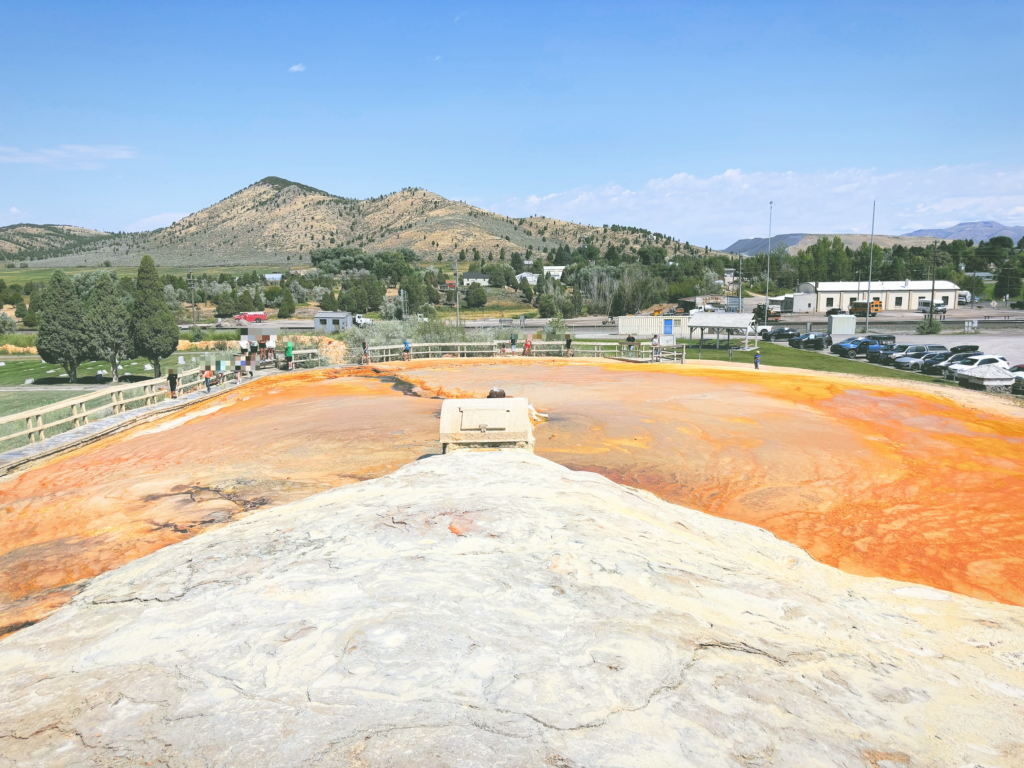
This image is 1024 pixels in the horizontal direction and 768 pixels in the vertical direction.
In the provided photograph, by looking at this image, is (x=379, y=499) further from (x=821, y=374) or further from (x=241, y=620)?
(x=821, y=374)

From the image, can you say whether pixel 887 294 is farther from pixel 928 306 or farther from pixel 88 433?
pixel 88 433

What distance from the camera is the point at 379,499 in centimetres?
948

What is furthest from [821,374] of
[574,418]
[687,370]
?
[574,418]

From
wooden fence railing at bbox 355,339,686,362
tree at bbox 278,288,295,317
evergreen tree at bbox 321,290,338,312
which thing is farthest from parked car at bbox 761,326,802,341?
tree at bbox 278,288,295,317

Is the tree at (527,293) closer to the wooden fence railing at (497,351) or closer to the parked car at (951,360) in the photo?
the wooden fence railing at (497,351)

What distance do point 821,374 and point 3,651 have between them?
114 ft

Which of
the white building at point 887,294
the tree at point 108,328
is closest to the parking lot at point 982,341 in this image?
the white building at point 887,294

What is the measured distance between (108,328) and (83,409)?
101 ft

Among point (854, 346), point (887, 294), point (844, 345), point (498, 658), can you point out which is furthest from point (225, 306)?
point (498, 658)

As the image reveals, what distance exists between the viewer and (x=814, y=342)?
4847 centimetres

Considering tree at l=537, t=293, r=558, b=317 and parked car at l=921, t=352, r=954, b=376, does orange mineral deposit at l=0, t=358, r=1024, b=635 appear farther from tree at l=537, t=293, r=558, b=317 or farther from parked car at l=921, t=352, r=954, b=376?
tree at l=537, t=293, r=558, b=317

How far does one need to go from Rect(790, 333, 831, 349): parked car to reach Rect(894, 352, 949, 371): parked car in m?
10.6

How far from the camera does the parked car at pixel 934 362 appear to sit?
112 feet

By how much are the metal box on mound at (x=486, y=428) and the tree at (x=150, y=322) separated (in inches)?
1515
